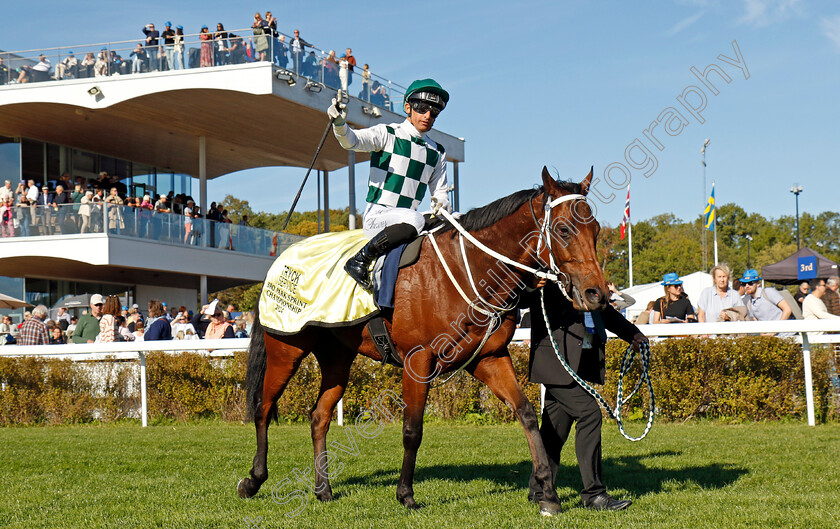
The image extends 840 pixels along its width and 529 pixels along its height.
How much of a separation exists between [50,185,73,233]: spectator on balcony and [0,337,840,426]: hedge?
9.66 metres

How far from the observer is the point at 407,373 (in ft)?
14.6

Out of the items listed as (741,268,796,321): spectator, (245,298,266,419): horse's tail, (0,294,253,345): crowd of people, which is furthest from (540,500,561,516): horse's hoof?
(0,294,253,345): crowd of people

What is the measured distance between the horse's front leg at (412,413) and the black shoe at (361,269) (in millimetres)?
570

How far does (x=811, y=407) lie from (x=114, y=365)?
26.2 feet

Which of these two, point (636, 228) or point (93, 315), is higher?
point (636, 228)

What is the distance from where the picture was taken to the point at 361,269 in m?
4.76

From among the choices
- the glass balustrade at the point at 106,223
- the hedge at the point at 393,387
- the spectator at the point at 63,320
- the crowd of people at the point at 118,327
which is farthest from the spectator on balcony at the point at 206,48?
the hedge at the point at 393,387

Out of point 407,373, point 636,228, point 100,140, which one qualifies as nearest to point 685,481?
point 407,373

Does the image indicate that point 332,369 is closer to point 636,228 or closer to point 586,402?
point 586,402

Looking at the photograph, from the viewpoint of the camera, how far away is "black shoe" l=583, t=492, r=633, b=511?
14.0 feet

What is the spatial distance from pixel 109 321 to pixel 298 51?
11.0 m

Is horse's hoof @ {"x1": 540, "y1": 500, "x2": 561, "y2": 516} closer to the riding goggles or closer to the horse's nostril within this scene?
the horse's nostril

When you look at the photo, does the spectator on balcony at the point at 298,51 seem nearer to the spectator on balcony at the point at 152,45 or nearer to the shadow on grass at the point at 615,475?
the spectator on balcony at the point at 152,45

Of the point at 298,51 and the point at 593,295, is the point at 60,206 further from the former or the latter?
the point at 593,295
